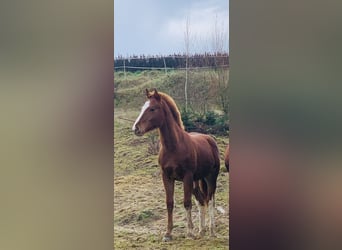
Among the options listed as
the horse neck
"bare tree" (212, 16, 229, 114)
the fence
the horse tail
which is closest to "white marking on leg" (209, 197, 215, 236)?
the horse tail

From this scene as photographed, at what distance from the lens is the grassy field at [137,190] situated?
1561mm

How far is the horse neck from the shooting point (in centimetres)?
158

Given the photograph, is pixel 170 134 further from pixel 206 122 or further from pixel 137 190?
pixel 137 190

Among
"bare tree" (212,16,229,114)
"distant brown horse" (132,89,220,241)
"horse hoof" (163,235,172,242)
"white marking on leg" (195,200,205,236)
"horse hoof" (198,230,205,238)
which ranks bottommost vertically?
"horse hoof" (163,235,172,242)

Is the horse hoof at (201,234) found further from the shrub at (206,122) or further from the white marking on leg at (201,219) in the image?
the shrub at (206,122)

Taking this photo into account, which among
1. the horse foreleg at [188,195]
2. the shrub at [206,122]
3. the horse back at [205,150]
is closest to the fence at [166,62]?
the shrub at [206,122]

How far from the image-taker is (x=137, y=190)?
157 centimetres
